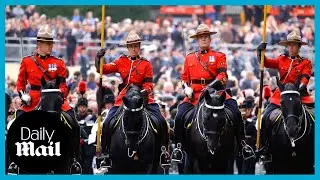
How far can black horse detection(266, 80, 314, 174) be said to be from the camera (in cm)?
2341

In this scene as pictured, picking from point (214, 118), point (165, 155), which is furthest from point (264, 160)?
point (214, 118)

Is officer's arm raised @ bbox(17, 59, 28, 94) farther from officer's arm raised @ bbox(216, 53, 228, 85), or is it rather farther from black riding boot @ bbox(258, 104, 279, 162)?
black riding boot @ bbox(258, 104, 279, 162)

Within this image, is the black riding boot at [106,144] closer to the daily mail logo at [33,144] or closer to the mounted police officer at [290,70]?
the daily mail logo at [33,144]

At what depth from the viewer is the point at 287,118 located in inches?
923

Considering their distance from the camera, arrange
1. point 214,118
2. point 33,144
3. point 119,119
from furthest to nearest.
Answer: point 119,119, point 214,118, point 33,144

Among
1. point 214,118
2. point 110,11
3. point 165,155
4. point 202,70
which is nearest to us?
point 214,118

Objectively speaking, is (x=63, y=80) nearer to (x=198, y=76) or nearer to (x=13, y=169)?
(x=13, y=169)

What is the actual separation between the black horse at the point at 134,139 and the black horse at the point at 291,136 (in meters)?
2.11

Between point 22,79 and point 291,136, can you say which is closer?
point 291,136

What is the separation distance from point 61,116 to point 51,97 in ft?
1.86

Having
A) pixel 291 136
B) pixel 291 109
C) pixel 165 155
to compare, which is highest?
pixel 291 109

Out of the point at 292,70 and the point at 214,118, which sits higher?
the point at 292,70

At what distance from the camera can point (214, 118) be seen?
22859 millimetres

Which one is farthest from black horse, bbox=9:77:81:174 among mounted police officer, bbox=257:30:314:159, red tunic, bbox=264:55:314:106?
red tunic, bbox=264:55:314:106
